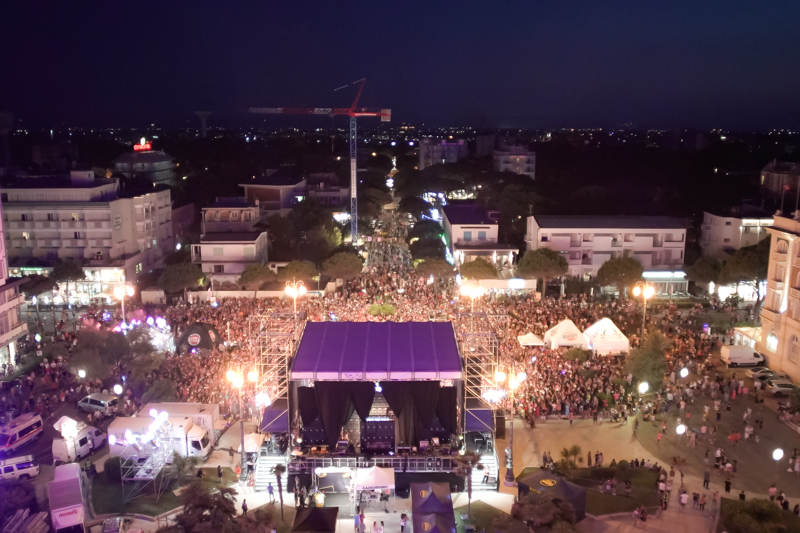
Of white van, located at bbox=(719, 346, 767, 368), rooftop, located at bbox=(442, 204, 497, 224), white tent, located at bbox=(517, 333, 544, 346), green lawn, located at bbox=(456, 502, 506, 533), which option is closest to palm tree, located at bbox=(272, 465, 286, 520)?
green lawn, located at bbox=(456, 502, 506, 533)

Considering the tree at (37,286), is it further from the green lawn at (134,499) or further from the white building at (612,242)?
the white building at (612,242)

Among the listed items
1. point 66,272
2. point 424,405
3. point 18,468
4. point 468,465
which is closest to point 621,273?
point 424,405

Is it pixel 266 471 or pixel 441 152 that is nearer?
pixel 266 471

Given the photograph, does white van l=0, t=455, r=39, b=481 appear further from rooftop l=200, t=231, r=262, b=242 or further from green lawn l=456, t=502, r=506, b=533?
rooftop l=200, t=231, r=262, b=242

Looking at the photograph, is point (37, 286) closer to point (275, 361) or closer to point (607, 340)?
point (275, 361)

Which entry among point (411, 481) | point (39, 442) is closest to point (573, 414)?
point (411, 481)

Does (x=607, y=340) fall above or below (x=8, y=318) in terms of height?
below
